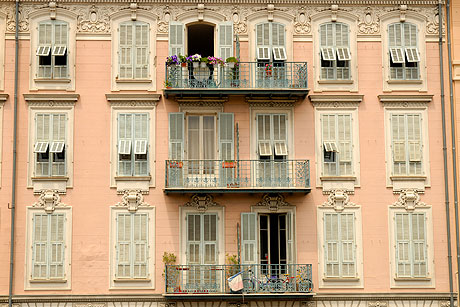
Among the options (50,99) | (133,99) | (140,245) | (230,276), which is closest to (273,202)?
(230,276)

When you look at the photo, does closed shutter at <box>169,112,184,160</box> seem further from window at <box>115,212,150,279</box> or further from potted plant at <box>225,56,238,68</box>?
potted plant at <box>225,56,238,68</box>

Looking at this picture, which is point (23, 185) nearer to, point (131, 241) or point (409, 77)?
point (131, 241)

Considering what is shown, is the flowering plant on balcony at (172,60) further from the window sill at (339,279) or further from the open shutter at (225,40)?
the window sill at (339,279)

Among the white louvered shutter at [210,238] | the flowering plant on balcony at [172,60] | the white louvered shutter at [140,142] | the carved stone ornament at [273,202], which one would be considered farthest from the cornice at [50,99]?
the carved stone ornament at [273,202]

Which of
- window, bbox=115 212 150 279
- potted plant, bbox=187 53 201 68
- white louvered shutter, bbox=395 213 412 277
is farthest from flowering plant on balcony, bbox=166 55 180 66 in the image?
white louvered shutter, bbox=395 213 412 277

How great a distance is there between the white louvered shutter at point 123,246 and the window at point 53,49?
5634 millimetres

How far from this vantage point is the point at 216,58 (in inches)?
1102

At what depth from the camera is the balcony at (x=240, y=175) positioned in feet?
90.0

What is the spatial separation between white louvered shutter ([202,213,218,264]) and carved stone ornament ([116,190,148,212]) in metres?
2.26

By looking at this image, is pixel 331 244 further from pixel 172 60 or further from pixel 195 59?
pixel 172 60

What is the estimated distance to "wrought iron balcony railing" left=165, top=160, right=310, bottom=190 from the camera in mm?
27562

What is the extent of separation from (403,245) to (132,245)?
9656mm

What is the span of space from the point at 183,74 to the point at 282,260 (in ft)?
24.9

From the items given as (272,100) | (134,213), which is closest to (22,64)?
(134,213)
